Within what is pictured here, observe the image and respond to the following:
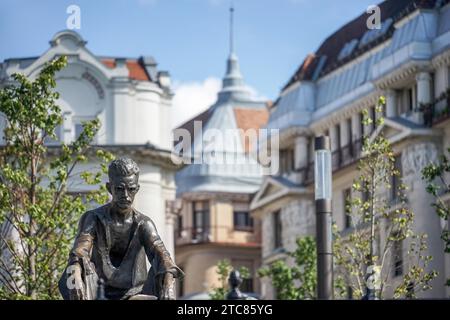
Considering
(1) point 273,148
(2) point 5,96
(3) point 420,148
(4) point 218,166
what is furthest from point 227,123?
(2) point 5,96

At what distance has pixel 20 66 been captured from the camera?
281 feet

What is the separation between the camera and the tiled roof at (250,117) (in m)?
128

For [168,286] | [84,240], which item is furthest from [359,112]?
[168,286]

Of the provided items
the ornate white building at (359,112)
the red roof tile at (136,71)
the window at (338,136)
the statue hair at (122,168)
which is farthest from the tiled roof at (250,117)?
the statue hair at (122,168)

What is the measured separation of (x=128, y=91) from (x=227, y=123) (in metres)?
40.7

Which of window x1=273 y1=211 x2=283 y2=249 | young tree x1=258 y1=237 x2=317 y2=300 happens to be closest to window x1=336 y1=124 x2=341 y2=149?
window x1=273 y1=211 x2=283 y2=249

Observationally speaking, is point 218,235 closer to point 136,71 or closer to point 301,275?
point 136,71

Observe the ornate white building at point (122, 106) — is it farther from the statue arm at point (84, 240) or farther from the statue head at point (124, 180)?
the statue head at point (124, 180)

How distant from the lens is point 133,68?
90.8 metres

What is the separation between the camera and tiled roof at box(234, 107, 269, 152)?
128 metres

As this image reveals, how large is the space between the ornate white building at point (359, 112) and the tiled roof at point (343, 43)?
67mm

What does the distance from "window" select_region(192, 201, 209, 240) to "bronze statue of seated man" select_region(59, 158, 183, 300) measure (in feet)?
308
